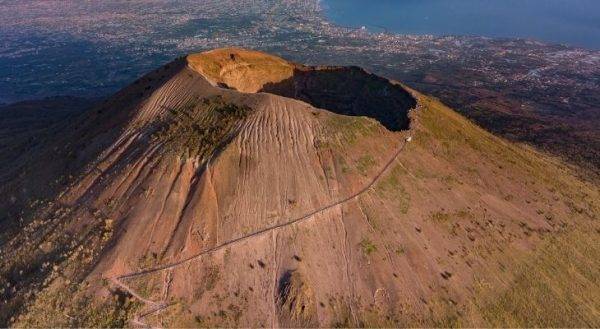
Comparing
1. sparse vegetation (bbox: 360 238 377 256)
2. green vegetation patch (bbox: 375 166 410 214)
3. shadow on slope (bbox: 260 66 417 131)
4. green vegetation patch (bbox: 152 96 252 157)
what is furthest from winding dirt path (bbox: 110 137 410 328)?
shadow on slope (bbox: 260 66 417 131)

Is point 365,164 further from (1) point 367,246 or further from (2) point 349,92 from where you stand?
(2) point 349,92

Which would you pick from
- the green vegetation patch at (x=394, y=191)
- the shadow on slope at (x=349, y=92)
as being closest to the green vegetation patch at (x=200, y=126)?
the green vegetation patch at (x=394, y=191)

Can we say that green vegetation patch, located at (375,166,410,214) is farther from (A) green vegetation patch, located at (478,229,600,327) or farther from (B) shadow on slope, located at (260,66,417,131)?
(A) green vegetation patch, located at (478,229,600,327)

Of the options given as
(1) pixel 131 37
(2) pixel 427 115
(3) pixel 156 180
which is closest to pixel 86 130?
(3) pixel 156 180

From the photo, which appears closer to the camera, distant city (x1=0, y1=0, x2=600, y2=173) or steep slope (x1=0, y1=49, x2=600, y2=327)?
steep slope (x1=0, y1=49, x2=600, y2=327)

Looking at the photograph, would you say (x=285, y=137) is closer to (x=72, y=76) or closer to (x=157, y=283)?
(x=157, y=283)

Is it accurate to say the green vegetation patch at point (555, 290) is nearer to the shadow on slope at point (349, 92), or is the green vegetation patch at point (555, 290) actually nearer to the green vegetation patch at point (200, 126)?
the shadow on slope at point (349, 92)
